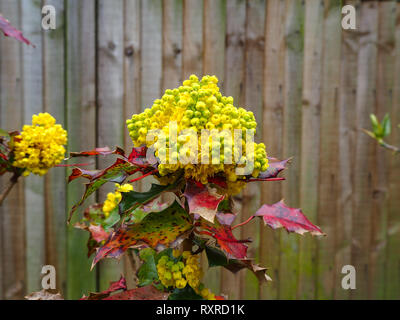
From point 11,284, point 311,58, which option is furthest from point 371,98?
point 11,284

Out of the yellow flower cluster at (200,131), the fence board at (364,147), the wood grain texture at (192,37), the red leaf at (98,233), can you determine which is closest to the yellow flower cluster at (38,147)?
the red leaf at (98,233)

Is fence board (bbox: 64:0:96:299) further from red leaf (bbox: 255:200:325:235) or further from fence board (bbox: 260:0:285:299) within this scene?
red leaf (bbox: 255:200:325:235)

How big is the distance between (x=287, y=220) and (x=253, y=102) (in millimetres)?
1339

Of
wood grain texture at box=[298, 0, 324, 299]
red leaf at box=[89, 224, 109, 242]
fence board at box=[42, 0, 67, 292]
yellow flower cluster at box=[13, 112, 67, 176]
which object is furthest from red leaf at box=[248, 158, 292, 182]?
fence board at box=[42, 0, 67, 292]

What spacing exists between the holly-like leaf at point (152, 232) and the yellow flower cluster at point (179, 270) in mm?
71

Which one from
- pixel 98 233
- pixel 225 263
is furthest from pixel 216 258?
pixel 98 233

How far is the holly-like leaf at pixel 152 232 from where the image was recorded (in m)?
0.71

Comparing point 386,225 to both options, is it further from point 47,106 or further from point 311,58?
point 47,106

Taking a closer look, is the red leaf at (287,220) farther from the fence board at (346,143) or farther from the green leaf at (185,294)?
the fence board at (346,143)

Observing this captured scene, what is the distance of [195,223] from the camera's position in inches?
30.8

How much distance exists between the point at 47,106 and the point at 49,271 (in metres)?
0.84

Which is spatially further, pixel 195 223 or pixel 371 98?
pixel 371 98

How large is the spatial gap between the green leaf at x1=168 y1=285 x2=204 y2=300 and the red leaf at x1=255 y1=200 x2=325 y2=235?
0.20 meters

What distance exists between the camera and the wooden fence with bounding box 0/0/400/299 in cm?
199
